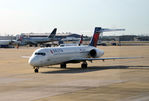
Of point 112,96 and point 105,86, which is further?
point 105,86

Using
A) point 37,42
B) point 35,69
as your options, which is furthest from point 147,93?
point 37,42

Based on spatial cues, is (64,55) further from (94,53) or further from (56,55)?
(94,53)

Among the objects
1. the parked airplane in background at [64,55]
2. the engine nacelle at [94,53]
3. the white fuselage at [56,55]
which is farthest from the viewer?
the engine nacelle at [94,53]

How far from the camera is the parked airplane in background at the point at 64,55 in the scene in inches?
1356

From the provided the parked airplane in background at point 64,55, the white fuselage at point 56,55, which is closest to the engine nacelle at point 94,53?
the parked airplane in background at point 64,55

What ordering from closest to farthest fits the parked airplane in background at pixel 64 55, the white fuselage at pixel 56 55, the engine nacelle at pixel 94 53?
1. the white fuselage at pixel 56 55
2. the parked airplane in background at pixel 64 55
3. the engine nacelle at pixel 94 53

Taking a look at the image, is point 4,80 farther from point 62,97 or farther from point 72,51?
point 72,51

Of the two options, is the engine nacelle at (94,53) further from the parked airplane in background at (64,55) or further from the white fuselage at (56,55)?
the white fuselage at (56,55)

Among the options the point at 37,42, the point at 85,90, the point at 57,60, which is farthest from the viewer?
the point at 37,42

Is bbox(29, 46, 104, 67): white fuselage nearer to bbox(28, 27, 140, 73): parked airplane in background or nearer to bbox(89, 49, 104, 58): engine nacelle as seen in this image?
bbox(28, 27, 140, 73): parked airplane in background

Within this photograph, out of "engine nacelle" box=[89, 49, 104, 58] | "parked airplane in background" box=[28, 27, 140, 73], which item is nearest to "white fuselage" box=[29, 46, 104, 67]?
"parked airplane in background" box=[28, 27, 140, 73]

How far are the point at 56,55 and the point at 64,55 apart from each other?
1.60 metres

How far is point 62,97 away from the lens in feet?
65.1

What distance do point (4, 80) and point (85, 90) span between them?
9.00 m
